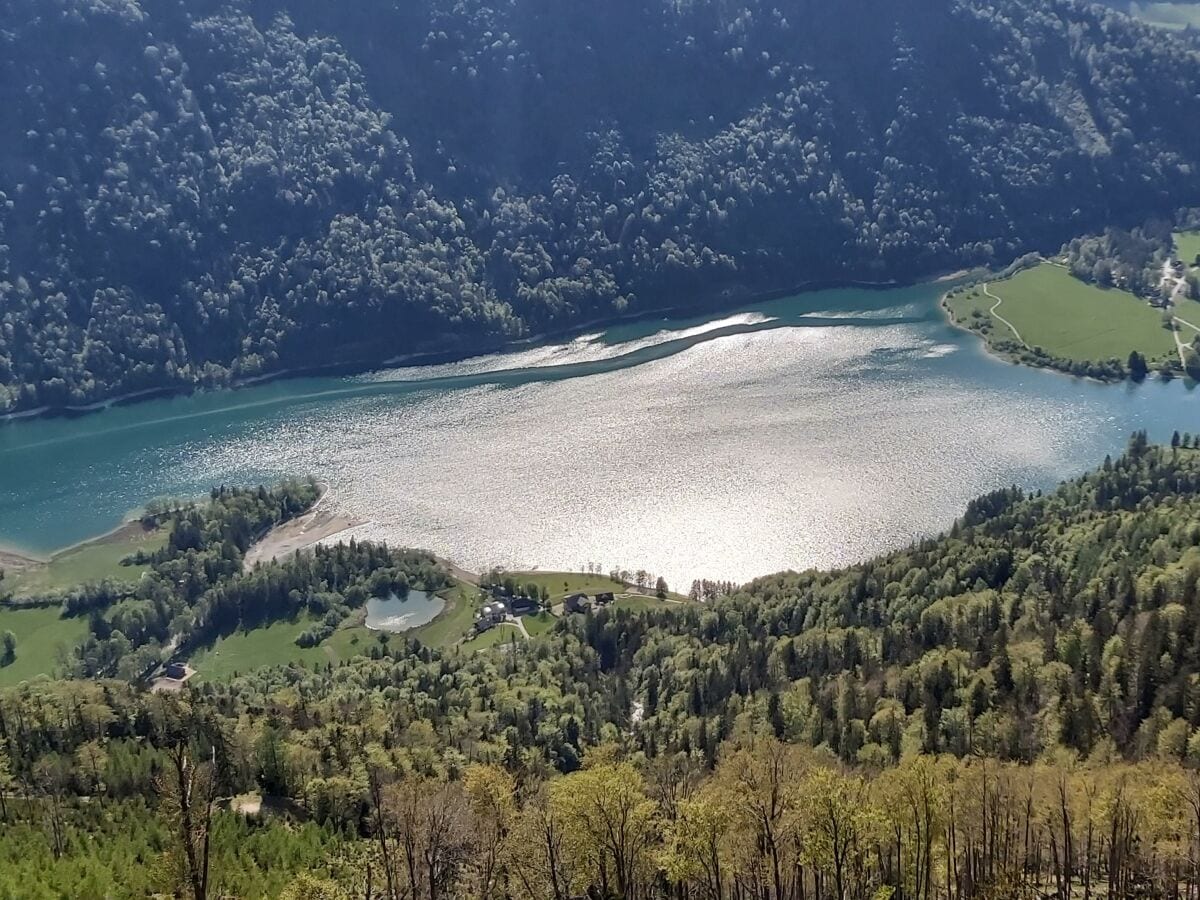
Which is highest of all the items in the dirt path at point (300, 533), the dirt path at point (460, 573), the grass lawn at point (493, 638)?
the dirt path at point (300, 533)

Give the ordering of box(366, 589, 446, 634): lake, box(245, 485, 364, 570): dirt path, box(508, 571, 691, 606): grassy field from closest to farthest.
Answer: box(366, 589, 446, 634): lake
box(508, 571, 691, 606): grassy field
box(245, 485, 364, 570): dirt path

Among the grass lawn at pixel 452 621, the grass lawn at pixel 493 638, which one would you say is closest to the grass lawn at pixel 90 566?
the grass lawn at pixel 452 621

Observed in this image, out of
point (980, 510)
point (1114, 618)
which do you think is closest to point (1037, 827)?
point (1114, 618)

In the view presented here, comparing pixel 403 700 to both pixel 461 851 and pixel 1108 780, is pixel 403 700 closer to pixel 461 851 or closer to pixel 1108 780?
pixel 461 851

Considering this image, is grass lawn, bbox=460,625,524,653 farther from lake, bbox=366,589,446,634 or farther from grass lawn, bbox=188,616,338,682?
grass lawn, bbox=188,616,338,682

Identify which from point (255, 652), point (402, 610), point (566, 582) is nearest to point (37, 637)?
point (255, 652)

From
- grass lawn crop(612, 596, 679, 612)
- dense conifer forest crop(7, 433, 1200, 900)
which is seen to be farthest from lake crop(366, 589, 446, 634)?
grass lawn crop(612, 596, 679, 612)

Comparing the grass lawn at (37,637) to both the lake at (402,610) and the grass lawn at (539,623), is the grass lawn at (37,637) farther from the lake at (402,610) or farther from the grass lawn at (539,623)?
the grass lawn at (539,623)
